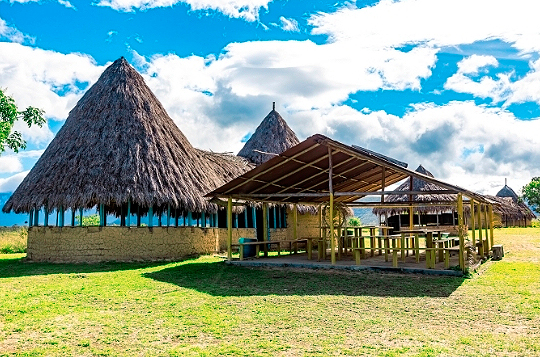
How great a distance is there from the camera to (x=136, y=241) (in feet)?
49.0

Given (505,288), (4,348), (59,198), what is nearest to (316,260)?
(505,288)

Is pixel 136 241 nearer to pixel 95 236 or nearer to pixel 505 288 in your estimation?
pixel 95 236

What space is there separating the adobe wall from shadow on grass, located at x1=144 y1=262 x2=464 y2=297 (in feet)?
9.81

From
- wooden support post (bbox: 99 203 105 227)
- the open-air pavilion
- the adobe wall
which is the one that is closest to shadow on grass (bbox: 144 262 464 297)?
the open-air pavilion

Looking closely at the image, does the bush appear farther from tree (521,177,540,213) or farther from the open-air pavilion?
tree (521,177,540,213)

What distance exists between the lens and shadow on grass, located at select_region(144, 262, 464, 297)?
29.1 feet

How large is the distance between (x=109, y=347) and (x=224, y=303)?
260 cm

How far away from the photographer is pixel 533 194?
140 ft

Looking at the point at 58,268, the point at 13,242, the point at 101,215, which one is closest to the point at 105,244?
the point at 101,215

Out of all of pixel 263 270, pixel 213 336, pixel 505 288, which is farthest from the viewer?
pixel 263 270

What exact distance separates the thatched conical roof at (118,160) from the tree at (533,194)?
113 ft

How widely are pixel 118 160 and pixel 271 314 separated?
9643 mm

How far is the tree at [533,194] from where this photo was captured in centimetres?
4238

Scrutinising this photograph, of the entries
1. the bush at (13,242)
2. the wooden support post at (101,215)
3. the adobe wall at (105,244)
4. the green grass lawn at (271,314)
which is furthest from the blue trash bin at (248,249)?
the bush at (13,242)
